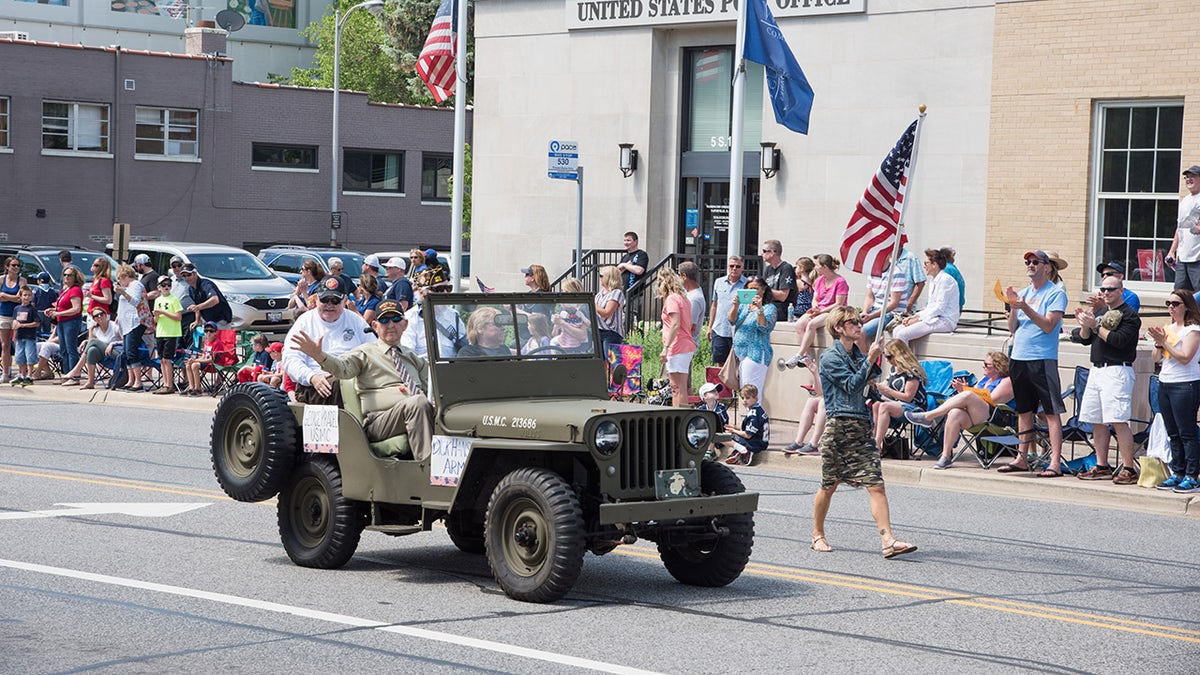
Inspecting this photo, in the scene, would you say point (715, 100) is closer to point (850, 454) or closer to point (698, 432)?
point (850, 454)

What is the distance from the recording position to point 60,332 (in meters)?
23.5

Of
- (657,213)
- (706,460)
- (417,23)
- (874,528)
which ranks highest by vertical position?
(417,23)

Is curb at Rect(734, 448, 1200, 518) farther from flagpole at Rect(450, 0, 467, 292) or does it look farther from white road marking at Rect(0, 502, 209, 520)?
flagpole at Rect(450, 0, 467, 292)

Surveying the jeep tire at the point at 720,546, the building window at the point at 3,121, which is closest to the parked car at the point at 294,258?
the building window at the point at 3,121

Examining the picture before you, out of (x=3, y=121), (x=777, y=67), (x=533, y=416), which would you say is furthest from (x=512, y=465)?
(x=3, y=121)

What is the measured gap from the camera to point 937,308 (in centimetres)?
1667

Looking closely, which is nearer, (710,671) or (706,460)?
(710,671)

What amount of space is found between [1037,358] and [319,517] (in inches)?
299

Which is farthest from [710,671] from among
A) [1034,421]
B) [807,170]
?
[807,170]

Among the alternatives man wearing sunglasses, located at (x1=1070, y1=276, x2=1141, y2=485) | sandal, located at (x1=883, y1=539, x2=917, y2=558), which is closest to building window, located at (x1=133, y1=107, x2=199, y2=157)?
man wearing sunglasses, located at (x1=1070, y1=276, x2=1141, y2=485)

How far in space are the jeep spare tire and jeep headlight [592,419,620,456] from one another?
2.25 metres

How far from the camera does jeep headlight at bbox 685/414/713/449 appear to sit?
859 centimetres

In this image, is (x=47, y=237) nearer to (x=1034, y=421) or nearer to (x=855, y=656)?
(x=1034, y=421)

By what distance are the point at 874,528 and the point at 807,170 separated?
46.5ft
